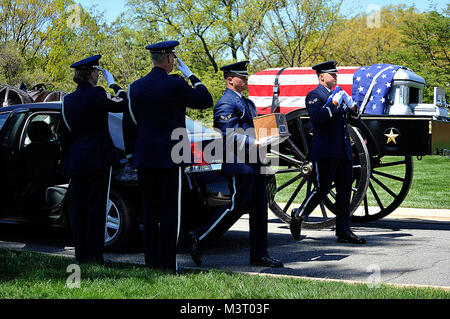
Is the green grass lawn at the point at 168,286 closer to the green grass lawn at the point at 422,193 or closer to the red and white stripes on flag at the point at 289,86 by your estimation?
the red and white stripes on flag at the point at 289,86

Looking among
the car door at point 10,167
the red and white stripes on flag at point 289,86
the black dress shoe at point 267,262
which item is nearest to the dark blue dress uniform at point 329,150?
the red and white stripes on flag at point 289,86

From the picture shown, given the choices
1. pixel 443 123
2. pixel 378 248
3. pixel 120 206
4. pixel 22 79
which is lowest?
pixel 378 248

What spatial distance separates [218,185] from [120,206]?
100 cm

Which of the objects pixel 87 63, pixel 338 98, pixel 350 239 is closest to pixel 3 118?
pixel 87 63

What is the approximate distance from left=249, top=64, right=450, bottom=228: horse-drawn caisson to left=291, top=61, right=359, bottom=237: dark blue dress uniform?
333 millimetres

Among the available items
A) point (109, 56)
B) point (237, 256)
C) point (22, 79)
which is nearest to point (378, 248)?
point (237, 256)

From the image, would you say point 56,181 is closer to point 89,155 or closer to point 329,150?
point 89,155

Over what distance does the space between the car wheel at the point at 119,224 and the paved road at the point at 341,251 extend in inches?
5.1

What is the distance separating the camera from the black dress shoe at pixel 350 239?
7.25 meters

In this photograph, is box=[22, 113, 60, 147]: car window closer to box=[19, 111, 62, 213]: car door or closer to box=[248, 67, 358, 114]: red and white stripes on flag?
box=[19, 111, 62, 213]: car door

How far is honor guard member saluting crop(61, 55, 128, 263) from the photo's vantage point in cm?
554

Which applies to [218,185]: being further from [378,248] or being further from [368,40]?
[368,40]

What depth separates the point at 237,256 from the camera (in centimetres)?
661

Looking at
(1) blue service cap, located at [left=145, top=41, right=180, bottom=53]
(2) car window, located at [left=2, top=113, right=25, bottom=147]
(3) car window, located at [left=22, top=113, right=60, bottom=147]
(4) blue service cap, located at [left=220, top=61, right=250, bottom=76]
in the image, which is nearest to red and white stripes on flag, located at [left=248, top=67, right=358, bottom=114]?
(4) blue service cap, located at [left=220, top=61, right=250, bottom=76]
